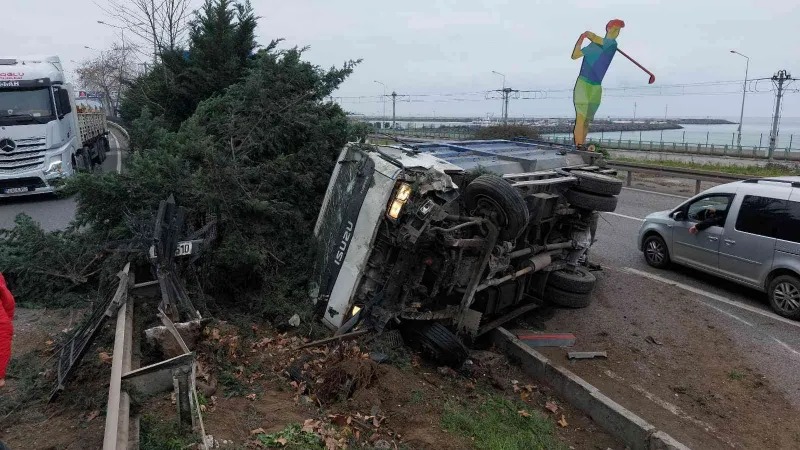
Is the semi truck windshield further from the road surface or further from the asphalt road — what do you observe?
the road surface

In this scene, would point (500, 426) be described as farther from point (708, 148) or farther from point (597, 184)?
point (708, 148)

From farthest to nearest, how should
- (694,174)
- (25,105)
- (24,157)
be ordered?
→ (694,174)
(25,105)
(24,157)

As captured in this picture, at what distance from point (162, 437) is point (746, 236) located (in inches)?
310

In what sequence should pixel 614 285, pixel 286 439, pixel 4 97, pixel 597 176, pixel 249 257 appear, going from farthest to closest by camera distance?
pixel 4 97
pixel 614 285
pixel 597 176
pixel 249 257
pixel 286 439

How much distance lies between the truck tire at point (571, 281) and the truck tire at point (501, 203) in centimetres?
208

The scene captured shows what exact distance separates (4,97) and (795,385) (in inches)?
639

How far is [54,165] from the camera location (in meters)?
13.2

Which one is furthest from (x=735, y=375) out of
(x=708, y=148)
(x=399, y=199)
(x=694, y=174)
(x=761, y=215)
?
(x=708, y=148)

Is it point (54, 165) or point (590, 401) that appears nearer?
point (590, 401)

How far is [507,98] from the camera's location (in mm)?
41094

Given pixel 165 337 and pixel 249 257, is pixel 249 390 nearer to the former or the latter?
pixel 165 337

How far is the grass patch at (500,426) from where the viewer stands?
4.54 m

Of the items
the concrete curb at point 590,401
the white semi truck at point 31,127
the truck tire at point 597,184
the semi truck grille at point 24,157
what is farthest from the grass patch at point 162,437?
the semi truck grille at point 24,157

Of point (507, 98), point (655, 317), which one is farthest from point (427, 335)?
point (507, 98)
